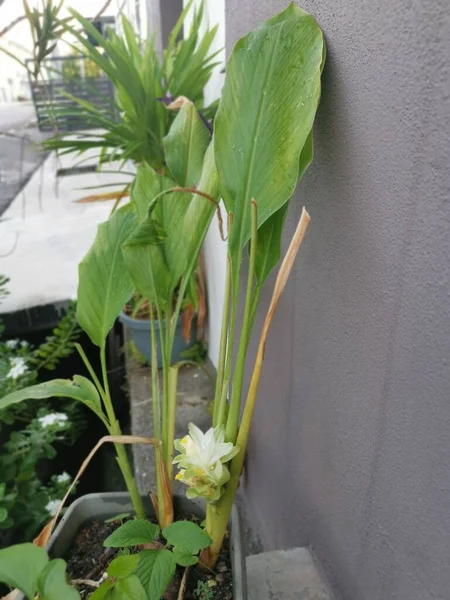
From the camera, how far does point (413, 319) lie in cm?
47

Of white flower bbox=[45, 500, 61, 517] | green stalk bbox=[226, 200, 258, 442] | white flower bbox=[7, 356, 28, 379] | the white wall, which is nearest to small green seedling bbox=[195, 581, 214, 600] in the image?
green stalk bbox=[226, 200, 258, 442]

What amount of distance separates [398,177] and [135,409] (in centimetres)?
123

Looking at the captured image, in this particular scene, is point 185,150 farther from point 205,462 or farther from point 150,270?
point 205,462

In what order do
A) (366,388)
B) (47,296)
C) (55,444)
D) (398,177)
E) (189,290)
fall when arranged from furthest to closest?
(47,296) < (55,444) < (189,290) < (366,388) < (398,177)

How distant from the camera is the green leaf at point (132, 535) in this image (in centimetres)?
58

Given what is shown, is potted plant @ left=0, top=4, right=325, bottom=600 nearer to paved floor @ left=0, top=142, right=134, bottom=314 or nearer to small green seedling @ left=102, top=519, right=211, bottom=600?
small green seedling @ left=102, top=519, right=211, bottom=600

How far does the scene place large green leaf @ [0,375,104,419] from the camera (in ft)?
1.98

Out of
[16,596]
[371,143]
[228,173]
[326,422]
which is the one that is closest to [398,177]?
[371,143]

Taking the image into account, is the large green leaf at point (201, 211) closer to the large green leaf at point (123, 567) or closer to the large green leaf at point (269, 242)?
the large green leaf at point (269, 242)

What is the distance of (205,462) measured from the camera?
0.60 m

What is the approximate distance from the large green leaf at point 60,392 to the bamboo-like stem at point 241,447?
0.68 ft

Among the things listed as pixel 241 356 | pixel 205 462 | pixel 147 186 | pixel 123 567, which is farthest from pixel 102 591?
pixel 147 186

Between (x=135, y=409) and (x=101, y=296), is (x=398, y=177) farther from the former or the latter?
(x=135, y=409)

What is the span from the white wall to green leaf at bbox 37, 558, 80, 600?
0.88 metres
